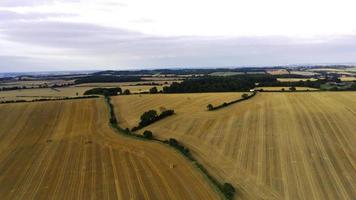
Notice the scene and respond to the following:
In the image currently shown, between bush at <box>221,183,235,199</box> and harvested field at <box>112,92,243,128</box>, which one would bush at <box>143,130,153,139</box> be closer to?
harvested field at <box>112,92,243,128</box>

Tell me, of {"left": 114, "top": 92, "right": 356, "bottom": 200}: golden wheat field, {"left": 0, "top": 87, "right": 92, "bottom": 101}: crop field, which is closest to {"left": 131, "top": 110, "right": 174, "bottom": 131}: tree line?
{"left": 114, "top": 92, "right": 356, "bottom": 200}: golden wheat field

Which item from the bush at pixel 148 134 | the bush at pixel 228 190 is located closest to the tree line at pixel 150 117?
the bush at pixel 148 134

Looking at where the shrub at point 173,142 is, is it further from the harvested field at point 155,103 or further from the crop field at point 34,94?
the crop field at point 34,94

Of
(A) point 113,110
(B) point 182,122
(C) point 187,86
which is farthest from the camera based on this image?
(C) point 187,86

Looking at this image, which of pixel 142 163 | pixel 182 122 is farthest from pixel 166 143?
pixel 182 122

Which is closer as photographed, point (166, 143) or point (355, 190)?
point (355, 190)

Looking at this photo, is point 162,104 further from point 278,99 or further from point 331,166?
point 331,166

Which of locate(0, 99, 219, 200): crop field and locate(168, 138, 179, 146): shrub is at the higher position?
locate(168, 138, 179, 146): shrub
